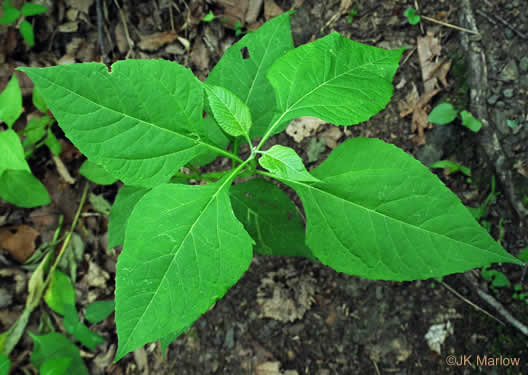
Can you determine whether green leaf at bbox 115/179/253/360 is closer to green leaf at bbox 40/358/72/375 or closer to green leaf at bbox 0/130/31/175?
green leaf at bbox 0/130/31/175

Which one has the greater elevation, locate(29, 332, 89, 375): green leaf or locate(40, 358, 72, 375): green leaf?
locate(40, 358, 72, 375): green leaf

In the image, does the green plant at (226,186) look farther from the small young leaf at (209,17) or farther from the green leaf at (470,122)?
the small young leaf at (209,17)

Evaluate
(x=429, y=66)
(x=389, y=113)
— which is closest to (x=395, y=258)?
(x=389, y=113)

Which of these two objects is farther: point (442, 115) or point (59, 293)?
point (59, 293)

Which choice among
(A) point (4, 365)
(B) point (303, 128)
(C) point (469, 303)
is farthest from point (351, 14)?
(A) point (4, 365)

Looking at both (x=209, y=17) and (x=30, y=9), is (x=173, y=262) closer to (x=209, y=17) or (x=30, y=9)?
(x=209, y=17)

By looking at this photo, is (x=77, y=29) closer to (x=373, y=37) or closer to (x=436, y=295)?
(x=373, y=37)

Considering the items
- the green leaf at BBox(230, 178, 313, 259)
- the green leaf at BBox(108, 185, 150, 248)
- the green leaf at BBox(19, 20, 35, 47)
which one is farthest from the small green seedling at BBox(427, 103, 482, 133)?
the green leaf at BBox(19, 20, 35, 47)
